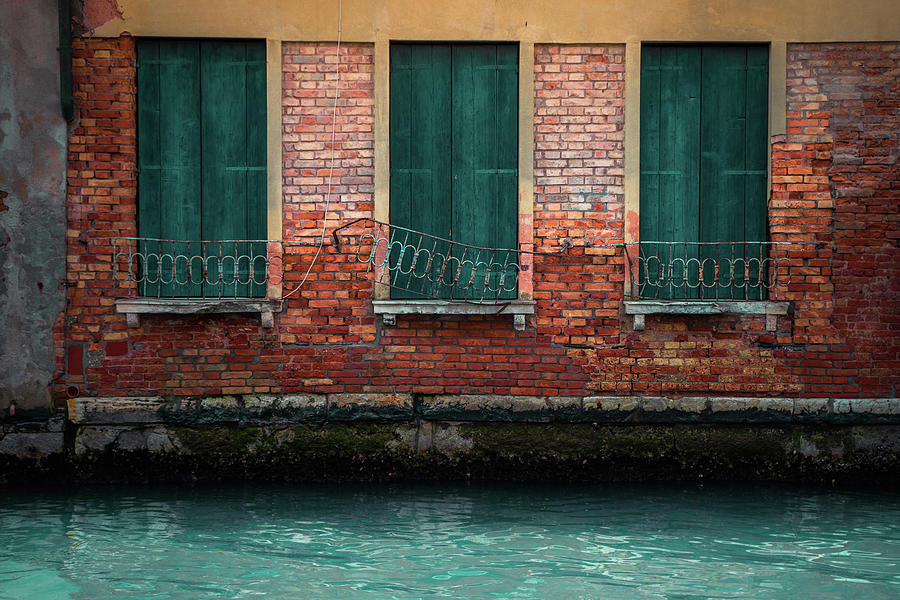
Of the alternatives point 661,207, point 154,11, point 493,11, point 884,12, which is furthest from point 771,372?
point 154,11

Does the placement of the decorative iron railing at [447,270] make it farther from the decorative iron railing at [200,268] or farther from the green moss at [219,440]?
the green moss at [219,440]

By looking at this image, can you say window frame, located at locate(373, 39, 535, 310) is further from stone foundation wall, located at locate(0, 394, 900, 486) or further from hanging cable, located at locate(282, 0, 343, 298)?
stone foundation wall, located at locate(0, 394, 900, 486)

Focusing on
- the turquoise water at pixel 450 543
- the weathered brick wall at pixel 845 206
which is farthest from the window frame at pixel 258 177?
the weathered brick wall at pixel 845 206

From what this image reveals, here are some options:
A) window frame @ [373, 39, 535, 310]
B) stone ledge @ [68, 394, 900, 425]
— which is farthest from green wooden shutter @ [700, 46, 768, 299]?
window frame @ [373, 39, 535, 310]

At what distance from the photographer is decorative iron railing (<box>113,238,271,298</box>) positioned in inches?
321

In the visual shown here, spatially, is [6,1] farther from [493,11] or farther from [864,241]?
[864,241]

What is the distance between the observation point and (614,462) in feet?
26.6

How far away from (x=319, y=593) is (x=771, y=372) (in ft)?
14.6

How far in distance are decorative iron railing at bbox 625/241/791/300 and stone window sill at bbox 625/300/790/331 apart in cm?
15

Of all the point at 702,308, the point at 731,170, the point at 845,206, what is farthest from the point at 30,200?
the point at 845,206

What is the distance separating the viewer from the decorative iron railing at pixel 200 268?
8164 millimetres

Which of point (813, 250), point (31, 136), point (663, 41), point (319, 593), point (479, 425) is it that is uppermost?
point (663, 41)

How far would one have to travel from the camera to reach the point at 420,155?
825cm

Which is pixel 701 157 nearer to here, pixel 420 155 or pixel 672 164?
pixel 672 164
